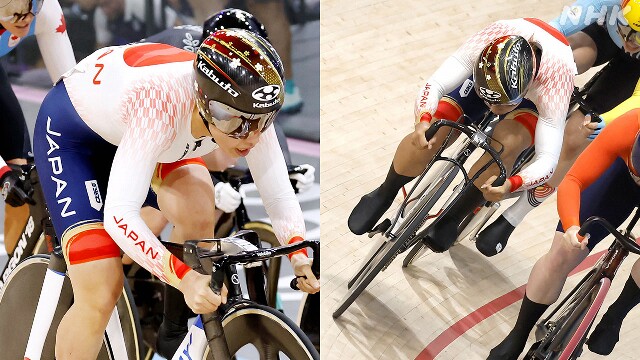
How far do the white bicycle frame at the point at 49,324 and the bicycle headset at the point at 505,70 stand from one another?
1.62 m

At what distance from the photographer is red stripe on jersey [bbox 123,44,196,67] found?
288 centimetres

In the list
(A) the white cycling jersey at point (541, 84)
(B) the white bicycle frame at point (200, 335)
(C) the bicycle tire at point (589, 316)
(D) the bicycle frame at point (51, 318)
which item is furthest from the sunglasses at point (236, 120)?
(C) the bicycle tire at point (589, 316)

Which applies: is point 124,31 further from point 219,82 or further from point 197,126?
point 219,82

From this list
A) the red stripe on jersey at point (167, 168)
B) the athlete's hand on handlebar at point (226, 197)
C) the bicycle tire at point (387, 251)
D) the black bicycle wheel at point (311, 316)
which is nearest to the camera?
the red stripe on jersey at point (167, 168)

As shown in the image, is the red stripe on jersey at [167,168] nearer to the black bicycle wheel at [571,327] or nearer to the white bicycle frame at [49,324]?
the white bicycle frame at [49,324]

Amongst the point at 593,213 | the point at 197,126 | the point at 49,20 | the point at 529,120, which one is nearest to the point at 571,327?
the point at 593,213

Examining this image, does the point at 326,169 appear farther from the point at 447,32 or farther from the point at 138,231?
the point at 138,231

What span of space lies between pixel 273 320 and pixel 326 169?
8.29ft

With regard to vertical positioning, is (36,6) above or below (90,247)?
above

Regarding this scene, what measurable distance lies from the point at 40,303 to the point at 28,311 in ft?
0.95

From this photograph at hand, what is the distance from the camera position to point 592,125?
4.20 meters

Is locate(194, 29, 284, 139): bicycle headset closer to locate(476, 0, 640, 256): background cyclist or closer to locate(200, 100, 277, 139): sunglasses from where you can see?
locate(200, 100, 277, 139): sunglasses

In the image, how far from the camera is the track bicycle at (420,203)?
4066 mm

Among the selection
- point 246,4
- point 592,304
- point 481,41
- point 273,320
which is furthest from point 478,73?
point 246,4
